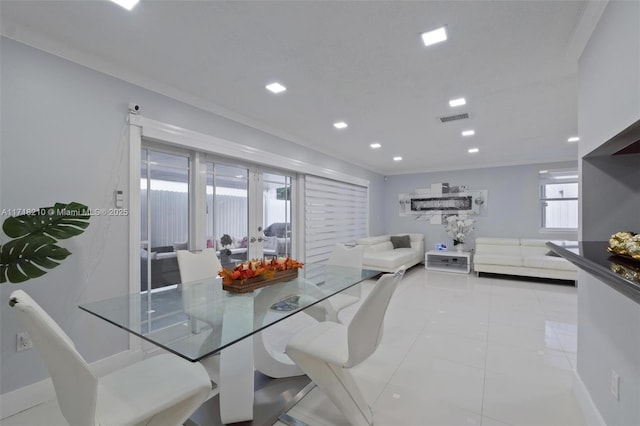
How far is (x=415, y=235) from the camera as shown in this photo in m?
7.07

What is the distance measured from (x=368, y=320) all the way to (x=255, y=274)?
89 centimetres

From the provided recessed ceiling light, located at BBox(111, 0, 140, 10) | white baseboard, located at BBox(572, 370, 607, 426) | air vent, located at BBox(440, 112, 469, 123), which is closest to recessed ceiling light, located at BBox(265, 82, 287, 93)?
recessed ceiling light, located at BBox(111, 0, 140, 10)

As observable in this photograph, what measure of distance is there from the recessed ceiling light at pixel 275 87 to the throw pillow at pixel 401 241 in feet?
16.5

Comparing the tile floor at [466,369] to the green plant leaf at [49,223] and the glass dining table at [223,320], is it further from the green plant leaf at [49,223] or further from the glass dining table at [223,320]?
the green plant leaf at [49,223]

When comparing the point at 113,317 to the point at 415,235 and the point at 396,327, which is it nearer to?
the point at 396,327

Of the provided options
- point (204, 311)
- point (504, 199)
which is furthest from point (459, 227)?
point (204, 311)

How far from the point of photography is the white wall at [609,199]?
1.25 m

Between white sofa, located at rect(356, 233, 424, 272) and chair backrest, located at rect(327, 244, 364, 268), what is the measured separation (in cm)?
199

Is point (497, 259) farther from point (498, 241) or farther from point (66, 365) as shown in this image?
point (66, 365)

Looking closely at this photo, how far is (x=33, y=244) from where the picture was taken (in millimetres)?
1701

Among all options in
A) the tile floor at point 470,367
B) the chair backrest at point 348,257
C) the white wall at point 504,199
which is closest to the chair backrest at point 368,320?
the tile floor at point 470,367

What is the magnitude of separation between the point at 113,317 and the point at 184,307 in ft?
1.10

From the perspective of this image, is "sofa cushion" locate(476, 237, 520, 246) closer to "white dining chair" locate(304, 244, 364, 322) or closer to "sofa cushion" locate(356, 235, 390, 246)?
"sofa cushion" locate(356, 235, 390, 246)

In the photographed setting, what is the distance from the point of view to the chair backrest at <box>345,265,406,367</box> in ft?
4.59
